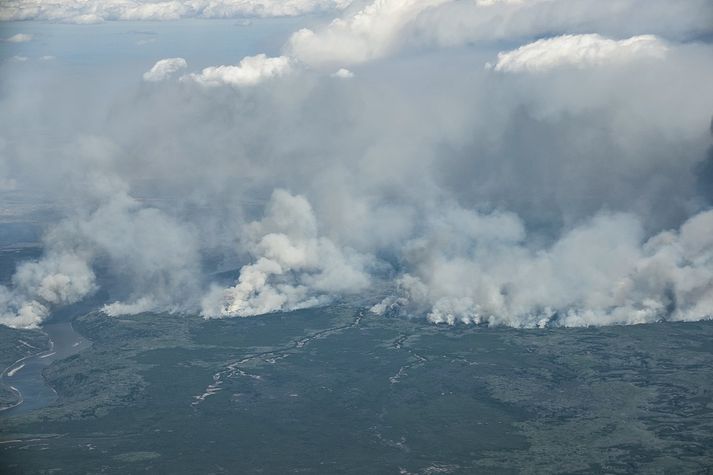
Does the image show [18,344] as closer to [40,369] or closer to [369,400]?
[40,369]

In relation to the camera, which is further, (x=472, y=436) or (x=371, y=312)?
(x=371, y=312)

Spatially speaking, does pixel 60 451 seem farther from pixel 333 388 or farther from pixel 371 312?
pixel 371 312

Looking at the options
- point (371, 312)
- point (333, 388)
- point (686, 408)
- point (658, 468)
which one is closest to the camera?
point (658, 468)

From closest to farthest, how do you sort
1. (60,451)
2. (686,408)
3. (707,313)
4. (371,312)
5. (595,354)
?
(60,451), (686,408), (595,354), (707,313), (371,312)

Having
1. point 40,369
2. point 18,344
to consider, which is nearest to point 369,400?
point 40,369

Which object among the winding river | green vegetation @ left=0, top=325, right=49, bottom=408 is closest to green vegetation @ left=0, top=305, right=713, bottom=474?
the winding river

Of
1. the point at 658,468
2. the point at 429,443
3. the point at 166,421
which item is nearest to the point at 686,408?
the point at 658,468

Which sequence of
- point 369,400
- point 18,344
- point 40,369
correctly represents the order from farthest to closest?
1. point 18,344
2. point 40,369
3. point 369,400

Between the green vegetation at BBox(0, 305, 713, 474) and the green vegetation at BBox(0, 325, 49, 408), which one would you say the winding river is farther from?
the green vegetation at BBox(0, 305, 713, 474)
